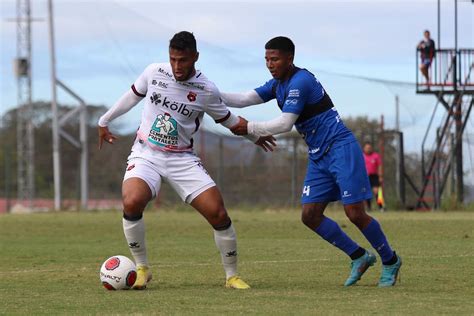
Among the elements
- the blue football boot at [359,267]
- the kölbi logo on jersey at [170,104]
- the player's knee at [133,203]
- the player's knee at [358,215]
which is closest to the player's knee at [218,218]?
the player's knee at [133,203]

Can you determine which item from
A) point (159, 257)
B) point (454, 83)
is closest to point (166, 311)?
point (159, 257)

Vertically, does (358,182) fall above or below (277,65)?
below

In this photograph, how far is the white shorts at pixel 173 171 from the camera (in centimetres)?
1080

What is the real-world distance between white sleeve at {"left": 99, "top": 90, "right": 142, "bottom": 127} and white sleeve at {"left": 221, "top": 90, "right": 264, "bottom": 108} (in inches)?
33.7

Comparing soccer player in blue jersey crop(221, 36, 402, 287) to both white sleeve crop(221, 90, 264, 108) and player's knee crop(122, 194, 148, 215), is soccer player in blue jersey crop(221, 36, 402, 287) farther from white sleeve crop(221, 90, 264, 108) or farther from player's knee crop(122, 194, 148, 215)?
player's knee crop(122, 194, 148, 215)

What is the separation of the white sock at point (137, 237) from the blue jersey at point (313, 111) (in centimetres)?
172

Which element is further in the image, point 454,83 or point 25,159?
point 25,159

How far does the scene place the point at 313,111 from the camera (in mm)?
10688

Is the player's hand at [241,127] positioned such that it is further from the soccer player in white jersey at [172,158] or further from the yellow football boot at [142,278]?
the yellow football boot at [142,278]

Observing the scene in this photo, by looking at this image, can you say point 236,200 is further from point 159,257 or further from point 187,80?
point 187,80

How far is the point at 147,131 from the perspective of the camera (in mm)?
10875

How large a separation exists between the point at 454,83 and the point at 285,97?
25.5 meters

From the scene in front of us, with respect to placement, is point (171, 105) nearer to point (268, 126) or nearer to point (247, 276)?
point (268, 126)

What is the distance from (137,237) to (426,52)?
25.6 m
